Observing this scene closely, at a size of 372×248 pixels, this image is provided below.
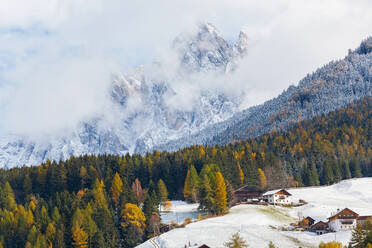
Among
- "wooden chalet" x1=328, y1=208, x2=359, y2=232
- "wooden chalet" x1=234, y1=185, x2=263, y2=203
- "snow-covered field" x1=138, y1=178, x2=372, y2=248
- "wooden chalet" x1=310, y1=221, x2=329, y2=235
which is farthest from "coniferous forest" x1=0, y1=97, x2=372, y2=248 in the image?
"wooden chalet" x1=328, y1=208, x2=359, y2=232

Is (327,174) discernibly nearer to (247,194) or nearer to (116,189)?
(247,194)

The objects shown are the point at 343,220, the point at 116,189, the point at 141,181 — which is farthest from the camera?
the point at 141,181

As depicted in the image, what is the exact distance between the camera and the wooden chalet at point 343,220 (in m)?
89.7

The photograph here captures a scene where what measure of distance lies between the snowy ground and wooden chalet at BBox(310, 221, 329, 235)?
24.5 meters

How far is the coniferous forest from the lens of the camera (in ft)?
316

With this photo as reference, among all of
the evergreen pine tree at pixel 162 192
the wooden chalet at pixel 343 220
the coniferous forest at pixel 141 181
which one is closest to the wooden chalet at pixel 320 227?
the wooden chalet at pixel 343 220

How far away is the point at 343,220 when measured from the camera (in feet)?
296

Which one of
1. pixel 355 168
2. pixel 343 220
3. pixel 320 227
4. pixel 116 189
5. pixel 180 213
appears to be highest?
pixel 116 189

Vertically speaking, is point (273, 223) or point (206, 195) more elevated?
point (206, 195)

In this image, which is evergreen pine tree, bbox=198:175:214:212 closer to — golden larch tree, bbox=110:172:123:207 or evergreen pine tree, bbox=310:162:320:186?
golden larch tree, bbox=110:172:123:207

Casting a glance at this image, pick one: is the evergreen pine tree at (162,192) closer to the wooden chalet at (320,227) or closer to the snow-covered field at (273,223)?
the snow-covered field at (273,223)

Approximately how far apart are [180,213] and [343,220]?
34.1 meters

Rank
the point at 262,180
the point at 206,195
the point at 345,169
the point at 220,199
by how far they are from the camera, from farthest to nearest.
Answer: the point at 345,169
the point at 262,180
the point at 206,195
the point at 220,199

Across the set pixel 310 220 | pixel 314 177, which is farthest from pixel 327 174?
pixel 310 220
